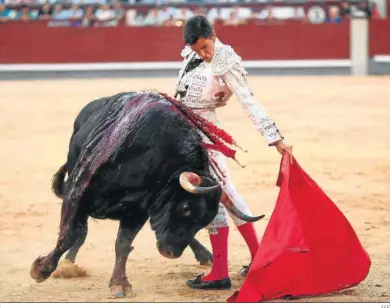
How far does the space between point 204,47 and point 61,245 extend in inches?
36.7

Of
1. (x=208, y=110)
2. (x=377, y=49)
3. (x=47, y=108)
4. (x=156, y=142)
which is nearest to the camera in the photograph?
(x=156, y=142)

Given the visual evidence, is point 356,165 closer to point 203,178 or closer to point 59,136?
point 59,136

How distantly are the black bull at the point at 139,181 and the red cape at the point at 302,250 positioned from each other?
0.29 m

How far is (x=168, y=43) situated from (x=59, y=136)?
719 cm

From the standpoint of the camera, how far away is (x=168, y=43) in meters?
15.8

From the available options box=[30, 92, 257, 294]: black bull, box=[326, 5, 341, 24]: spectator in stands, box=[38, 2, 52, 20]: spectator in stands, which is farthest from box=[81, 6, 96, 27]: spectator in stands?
box=[30, 92, 257, 294]: black bull

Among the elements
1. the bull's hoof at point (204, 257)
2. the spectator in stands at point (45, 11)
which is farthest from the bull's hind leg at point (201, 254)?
the spectator in stands at point (45, 11)

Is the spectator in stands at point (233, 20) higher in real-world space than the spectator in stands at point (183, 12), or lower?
lower

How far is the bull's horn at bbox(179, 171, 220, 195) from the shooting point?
11.1ft

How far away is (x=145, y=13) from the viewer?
53.0 ft

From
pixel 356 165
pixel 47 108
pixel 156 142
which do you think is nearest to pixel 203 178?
pixel 156 142

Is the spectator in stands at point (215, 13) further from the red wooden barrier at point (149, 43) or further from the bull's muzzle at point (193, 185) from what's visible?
the bull's muzzle at point (193, 185)

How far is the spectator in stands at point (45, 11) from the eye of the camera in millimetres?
15777

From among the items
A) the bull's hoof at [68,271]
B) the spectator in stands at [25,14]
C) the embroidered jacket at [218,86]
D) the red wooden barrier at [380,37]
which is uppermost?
the embroidered jacket at [218,86]
